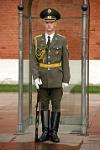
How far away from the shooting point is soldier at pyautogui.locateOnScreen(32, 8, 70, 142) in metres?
9.91

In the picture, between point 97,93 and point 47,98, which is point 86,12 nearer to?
point 47,98

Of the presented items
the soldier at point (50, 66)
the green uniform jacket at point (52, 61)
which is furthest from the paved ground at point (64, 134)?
the green uniform jacket at point (52, 61)

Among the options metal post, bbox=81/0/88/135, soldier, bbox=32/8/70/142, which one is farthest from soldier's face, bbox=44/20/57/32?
metal post, bbox=81/0/88/135

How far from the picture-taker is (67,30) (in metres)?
11.3

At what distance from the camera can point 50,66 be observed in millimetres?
9938

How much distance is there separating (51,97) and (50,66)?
0.54 meters

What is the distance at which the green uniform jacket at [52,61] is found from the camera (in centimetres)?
992

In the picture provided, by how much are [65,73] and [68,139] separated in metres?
1.18

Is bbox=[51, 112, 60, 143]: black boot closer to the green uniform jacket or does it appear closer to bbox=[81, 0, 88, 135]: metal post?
the green uniform jacket

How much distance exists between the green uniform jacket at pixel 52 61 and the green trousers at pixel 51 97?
0.12m

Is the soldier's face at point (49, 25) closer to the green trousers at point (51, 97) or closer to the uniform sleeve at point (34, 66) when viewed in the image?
the uniform sleeve at point (34, 66)

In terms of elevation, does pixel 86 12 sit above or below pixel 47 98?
above

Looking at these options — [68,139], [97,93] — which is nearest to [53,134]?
[68,139]

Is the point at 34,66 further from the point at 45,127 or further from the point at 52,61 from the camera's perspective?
the point at 45,127
